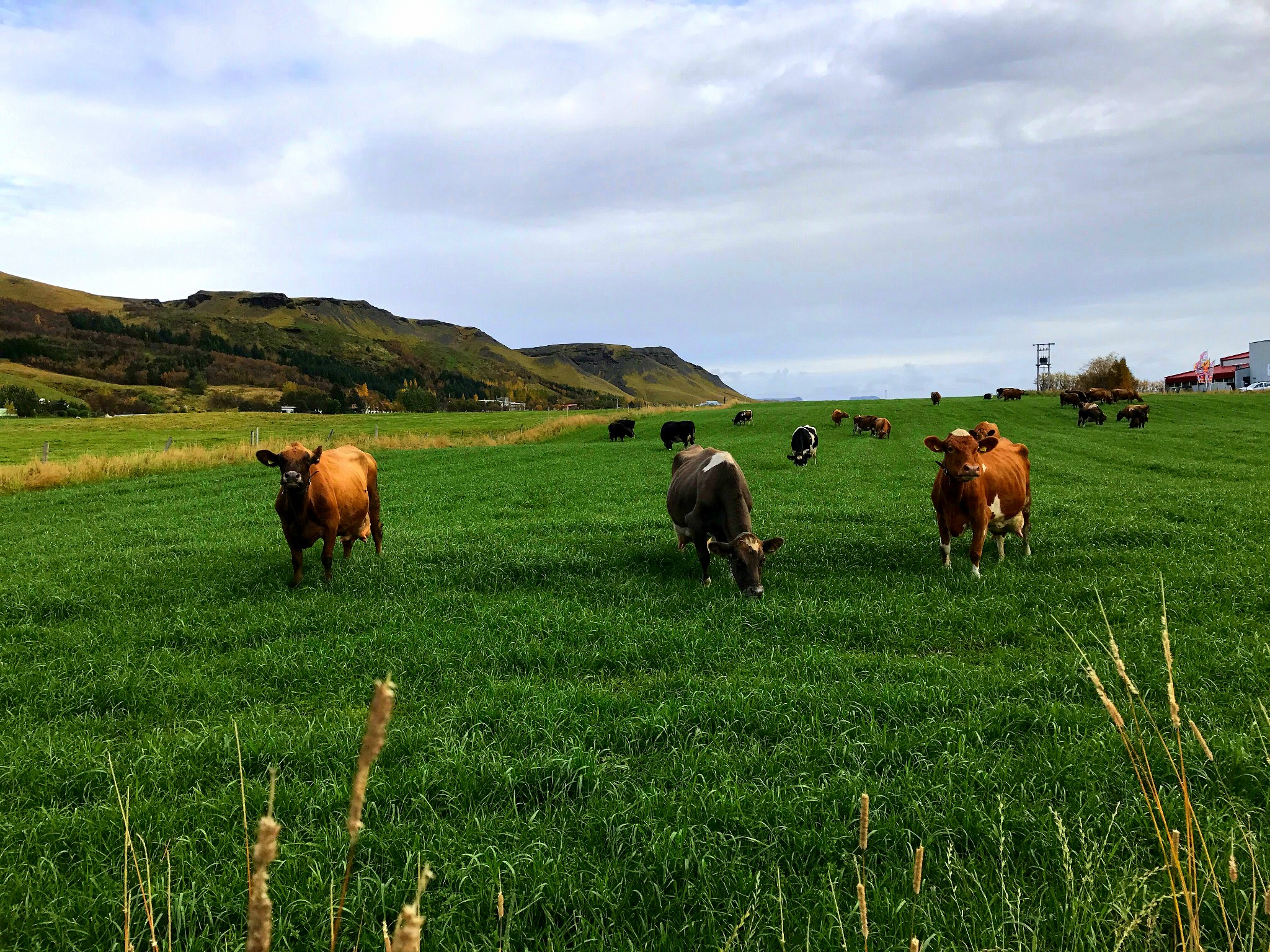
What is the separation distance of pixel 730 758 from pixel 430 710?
272 cm

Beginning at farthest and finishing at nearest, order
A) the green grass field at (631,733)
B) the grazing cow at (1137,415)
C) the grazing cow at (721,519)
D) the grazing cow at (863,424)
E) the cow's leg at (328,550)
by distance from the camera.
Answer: the grazing cow at (863,424)
the grazing cow at (1137,415)
the cow's leg at (328,550)
the grazing cow at (721,519)
the green grass field at (631,733)

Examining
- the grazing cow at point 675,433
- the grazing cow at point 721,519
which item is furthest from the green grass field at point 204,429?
the grazing cow at point 721,519

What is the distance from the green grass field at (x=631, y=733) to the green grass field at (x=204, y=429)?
39.6 metres

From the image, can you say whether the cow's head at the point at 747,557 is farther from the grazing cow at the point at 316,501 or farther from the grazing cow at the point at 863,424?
the grazing cow at the point at 863,424

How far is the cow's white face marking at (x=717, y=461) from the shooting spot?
11250mm

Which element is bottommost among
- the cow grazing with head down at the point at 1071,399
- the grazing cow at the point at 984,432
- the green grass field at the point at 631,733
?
the green grass field at the point at 631,733

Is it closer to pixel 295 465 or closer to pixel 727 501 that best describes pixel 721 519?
pixel 727 501

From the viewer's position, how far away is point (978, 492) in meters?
10.4

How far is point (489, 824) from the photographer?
4.39 metres

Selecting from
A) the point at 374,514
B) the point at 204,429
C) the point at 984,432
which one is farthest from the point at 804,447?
the point at 204,429

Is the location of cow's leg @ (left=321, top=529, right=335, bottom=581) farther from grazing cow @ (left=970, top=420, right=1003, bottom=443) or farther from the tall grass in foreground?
grazing cow @ (left=970, top=420, right=1003, bottom=443)

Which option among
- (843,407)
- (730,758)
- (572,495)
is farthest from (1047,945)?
(843,407)

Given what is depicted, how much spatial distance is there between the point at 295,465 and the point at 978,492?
10.3m

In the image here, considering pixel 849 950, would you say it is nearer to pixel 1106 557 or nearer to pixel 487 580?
pixel 487 580
